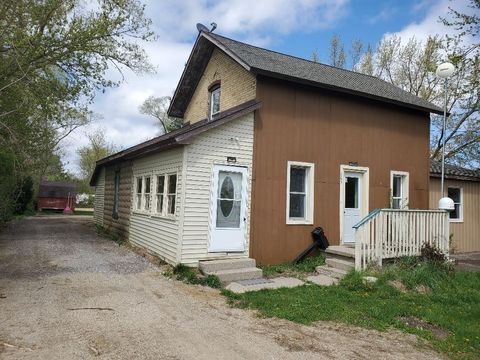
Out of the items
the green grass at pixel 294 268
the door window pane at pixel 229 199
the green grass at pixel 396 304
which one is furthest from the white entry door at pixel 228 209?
the green grass at pixel 396 304

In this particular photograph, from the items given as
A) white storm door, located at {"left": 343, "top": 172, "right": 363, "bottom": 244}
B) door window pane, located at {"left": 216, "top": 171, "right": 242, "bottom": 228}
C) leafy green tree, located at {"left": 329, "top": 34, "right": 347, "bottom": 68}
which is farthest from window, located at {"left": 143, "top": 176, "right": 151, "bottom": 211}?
leafy green tree, located at {"left": 329, "top": 34, "right": 347, "bottom": 68}

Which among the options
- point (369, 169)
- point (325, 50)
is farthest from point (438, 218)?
point (325, 50)

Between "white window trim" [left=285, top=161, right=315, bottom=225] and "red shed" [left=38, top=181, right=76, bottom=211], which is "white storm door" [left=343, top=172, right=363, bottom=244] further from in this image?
"red shed" [left=38, top=181, right=76, bottom=211]

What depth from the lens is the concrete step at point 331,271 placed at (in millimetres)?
8839

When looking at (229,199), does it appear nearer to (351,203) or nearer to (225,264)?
(225,264)

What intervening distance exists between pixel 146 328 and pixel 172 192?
16.5ft

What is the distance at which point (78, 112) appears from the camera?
11.9m

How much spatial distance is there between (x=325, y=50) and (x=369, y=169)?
2038cm

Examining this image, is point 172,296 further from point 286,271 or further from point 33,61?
point 33,61

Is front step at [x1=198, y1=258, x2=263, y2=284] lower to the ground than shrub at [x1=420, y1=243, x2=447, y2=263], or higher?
lower

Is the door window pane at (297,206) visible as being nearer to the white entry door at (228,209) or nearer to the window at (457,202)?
the white entry door at (228,209)

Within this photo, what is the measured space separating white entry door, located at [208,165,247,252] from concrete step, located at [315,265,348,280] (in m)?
1.98

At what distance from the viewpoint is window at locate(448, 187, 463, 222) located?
14422mm

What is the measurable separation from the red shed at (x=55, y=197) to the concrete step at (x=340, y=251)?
3091 cm
